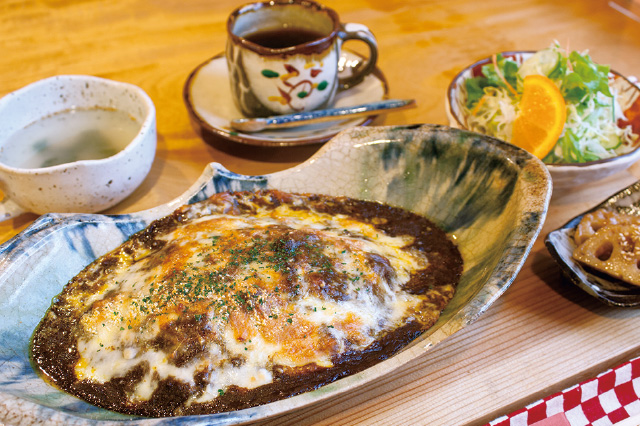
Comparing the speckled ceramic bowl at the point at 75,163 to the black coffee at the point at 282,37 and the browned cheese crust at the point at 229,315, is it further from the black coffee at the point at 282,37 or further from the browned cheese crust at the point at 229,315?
the black coffee at the point at 282,37

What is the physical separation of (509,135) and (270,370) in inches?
63.6

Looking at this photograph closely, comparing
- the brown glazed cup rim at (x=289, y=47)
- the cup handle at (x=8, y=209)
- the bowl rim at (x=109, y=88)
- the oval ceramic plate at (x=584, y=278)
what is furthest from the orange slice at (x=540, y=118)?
the cup handle at (x=8, y=209)

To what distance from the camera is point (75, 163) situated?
5.81ft

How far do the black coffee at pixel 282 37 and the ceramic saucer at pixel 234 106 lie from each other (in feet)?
1.10

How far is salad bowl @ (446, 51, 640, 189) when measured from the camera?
6.19ft

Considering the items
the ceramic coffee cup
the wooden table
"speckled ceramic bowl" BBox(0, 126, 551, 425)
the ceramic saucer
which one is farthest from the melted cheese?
the ceramic coffee cup

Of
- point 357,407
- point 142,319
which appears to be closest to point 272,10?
point 142,319

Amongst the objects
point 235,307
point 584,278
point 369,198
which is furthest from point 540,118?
point 235,307

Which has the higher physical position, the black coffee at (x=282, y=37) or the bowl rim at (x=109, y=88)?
the black coffee at (x=282, y=37)

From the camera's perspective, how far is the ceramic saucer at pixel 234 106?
7.36 ft

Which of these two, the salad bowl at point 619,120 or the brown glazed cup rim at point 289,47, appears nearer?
the salad bowl at point 619,120

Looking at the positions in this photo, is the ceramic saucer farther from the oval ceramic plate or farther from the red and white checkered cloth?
the red and white checkered cloth

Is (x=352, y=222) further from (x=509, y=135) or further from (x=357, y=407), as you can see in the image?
(x=509, y=135)

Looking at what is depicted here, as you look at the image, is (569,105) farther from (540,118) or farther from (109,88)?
(109,88)
